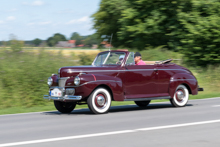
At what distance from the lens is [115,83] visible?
404 inches

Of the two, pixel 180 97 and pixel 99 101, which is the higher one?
pixel 99 101

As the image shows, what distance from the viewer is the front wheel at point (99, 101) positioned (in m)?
9.90

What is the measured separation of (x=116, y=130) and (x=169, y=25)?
17.8m

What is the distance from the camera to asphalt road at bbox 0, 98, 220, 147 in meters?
6.28

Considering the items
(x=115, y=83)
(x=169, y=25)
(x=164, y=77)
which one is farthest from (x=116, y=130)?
(x=169, y=25)

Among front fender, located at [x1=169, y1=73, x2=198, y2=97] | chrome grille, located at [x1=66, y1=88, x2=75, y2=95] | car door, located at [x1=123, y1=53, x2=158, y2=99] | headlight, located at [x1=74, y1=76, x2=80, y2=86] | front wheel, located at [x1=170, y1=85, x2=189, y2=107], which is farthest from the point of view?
front wheel, located at [x1=170, y1=85, x2=189, y2=107]

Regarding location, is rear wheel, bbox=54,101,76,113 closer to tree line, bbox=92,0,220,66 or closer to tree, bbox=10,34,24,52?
tree, bbox=10,34,24,52

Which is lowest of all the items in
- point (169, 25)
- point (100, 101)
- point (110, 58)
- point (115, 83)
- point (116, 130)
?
point (116, 130)

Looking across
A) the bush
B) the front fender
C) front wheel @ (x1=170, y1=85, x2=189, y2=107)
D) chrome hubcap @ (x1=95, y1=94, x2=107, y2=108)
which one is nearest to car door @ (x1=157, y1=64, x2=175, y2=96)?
the front fender

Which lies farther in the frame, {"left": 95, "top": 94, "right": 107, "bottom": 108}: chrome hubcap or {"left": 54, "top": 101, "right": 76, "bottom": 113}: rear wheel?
{"left": 54, "top": 101, "right": 76, "bottom": 113}: rear wheel

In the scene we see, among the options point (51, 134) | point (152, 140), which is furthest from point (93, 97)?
point (152, 140)

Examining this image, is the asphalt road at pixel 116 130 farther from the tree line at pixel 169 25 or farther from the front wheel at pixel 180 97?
the tree line at pixel 169 25

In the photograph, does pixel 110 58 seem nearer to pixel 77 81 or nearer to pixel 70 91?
pixel 77 81

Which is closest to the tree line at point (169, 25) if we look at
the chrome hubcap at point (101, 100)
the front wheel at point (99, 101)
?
the front wheel at point (99, 101)
